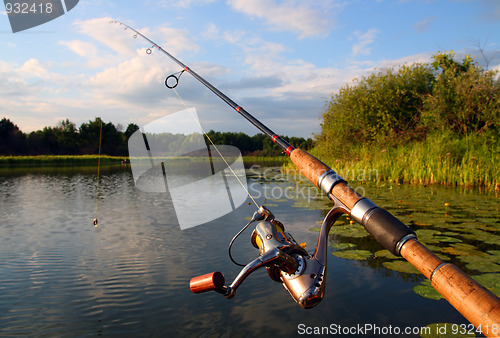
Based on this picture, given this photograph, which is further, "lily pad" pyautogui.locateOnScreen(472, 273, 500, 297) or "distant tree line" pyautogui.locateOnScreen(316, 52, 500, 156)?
"distant tree line" pyautogui.locateOnScreen(316, 52, 500, 156)

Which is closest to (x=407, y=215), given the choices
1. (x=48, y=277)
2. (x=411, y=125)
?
(x=48, y=277)

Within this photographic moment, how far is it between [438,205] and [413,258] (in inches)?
244

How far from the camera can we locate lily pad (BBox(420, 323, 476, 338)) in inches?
83.8

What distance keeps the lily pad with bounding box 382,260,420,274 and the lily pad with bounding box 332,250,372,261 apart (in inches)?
11.3

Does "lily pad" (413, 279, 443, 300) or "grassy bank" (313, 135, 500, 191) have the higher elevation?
"grassy bank" (313, 135, 500, 191)

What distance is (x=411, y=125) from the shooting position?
1575 cm

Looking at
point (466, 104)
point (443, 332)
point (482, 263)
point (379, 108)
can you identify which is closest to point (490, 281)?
point (482, 263)

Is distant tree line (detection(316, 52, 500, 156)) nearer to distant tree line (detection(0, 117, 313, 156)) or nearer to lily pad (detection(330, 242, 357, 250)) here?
lily pad (detection(330, 242, 357, 250))

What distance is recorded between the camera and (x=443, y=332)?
216cm

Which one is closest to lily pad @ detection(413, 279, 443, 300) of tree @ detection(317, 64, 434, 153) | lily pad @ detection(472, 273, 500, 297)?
lily pad @ detection(472, 273, 500, 297)

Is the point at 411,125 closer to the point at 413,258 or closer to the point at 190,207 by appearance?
the point at 190,207

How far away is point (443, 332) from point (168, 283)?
2349mm

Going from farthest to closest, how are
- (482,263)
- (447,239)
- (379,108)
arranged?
1. (379,108)
2. (447,239)
3. (482,263)

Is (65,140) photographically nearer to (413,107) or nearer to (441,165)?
(413,107)
